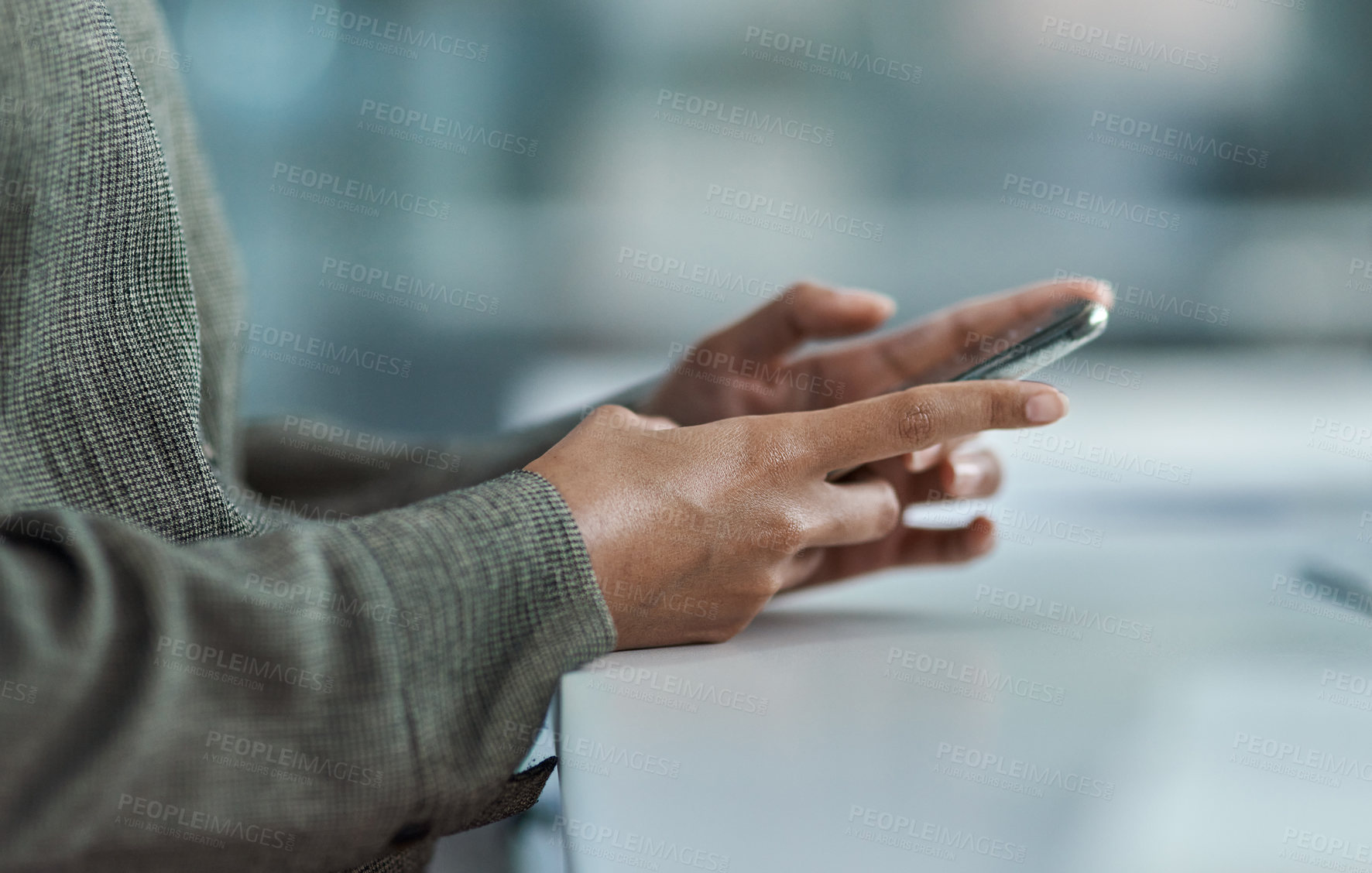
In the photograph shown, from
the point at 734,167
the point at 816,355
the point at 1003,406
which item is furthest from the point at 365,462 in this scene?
the point at 734,167

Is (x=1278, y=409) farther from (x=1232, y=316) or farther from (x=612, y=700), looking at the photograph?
(x=612, y=700)

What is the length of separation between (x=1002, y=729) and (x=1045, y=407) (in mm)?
166

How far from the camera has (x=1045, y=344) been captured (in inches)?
18.0

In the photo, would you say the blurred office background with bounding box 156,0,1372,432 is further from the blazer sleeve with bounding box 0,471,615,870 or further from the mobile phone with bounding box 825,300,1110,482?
the blazer sleeve with bounding box 0,471,615,870

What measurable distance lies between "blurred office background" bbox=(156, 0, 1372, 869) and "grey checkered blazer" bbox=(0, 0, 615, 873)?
931mm

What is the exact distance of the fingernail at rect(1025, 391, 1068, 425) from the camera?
1.47 feet

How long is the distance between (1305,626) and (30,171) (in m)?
0.58

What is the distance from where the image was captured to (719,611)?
0.44 metres

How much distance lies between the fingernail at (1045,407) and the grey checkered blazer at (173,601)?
0.72ft

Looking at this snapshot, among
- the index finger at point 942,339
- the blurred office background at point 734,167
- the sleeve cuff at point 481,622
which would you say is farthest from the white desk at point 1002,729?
the blurred office background at point 734,167

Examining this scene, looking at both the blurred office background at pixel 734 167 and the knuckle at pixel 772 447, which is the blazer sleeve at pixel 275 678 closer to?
the knuckle at pixel 772 447

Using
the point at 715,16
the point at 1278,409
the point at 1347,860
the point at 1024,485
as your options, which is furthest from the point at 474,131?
the point at 1347,860

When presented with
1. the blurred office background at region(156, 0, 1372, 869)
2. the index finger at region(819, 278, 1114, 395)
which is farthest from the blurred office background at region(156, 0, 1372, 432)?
the index finger at region(819, 278, 1114, 395)

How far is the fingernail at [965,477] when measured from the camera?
1.82 ft
